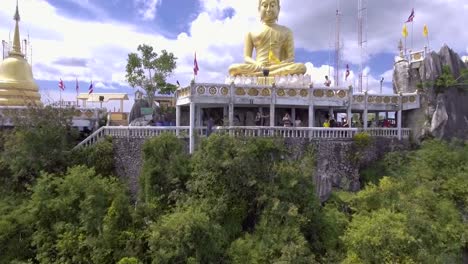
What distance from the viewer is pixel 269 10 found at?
98.1ft

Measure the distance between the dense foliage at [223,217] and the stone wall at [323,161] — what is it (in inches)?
75.1

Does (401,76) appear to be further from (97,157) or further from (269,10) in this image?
(97,157)

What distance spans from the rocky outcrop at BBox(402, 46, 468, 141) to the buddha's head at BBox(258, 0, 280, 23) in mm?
10770

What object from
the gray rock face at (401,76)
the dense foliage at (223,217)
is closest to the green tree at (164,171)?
the dense foliage at (223,217)

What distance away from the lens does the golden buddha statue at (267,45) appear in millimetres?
27953

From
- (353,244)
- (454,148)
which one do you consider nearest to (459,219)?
(454,148)

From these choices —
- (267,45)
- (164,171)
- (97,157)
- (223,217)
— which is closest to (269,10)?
(267,45)

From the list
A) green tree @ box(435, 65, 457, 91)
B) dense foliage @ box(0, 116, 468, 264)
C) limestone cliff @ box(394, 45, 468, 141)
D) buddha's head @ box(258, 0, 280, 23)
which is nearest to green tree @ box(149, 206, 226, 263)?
dense foliage @ box(0, 116, 468, 264)

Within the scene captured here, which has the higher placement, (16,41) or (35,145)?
(16,41)

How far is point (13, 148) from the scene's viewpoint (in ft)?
68.9

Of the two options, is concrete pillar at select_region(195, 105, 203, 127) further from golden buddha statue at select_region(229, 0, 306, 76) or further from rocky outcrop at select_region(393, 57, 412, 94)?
rocky outcrop at select_region(393, 57, 412, 94)

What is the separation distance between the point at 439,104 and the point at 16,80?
28.9 meters

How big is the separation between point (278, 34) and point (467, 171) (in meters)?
15.2

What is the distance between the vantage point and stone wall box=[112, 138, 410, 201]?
21438 millimetres
